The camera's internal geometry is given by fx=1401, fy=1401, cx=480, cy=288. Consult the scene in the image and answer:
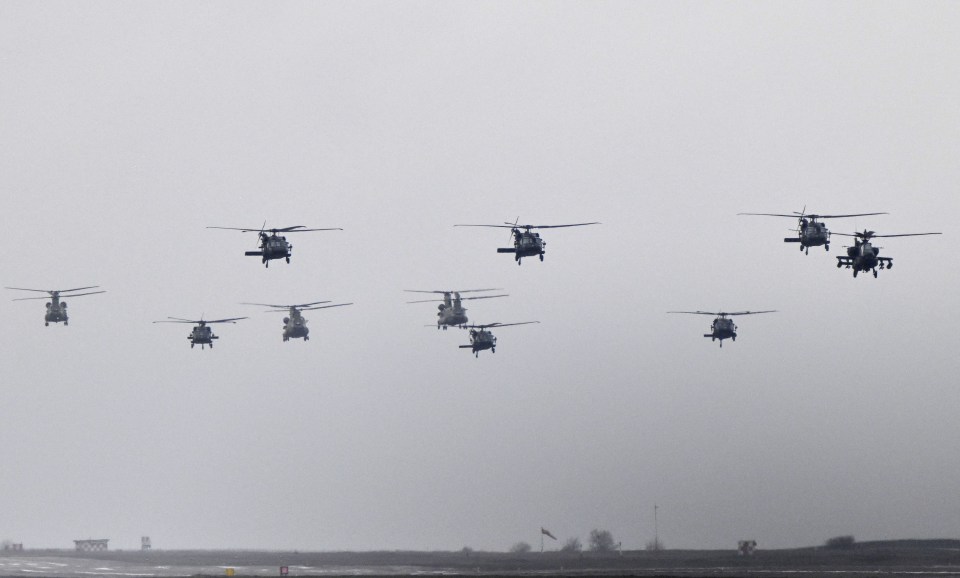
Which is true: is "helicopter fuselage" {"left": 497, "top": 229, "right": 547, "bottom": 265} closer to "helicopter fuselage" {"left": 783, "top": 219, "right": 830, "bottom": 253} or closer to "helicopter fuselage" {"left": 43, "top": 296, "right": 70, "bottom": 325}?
"helicopter fuselage" {"left": 783, "top": 219, "right": 830, "bottom": 253}

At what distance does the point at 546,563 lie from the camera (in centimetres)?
13412

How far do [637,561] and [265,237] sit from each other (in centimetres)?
4774

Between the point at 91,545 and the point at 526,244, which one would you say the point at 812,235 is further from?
the point at 91,545

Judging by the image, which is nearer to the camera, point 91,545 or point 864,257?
point 864,257

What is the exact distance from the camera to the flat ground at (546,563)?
4550 inches

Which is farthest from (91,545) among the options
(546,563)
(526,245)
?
(526,245)

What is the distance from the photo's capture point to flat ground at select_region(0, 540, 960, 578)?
116 meters

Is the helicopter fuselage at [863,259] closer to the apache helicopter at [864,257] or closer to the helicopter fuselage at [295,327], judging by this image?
the apache helicopter at [864,257]

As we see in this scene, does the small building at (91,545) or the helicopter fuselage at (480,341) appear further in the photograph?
the small building at (91,545)

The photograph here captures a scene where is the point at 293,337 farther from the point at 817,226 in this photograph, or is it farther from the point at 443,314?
the point at 817,226

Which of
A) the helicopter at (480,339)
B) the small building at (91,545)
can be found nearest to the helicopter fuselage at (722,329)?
the helicopter at (480,339)

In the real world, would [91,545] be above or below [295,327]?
below

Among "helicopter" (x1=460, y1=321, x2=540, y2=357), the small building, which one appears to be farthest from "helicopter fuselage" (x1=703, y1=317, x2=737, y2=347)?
the small building

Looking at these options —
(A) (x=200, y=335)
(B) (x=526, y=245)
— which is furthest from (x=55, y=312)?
(B) (x=526, y=245)
